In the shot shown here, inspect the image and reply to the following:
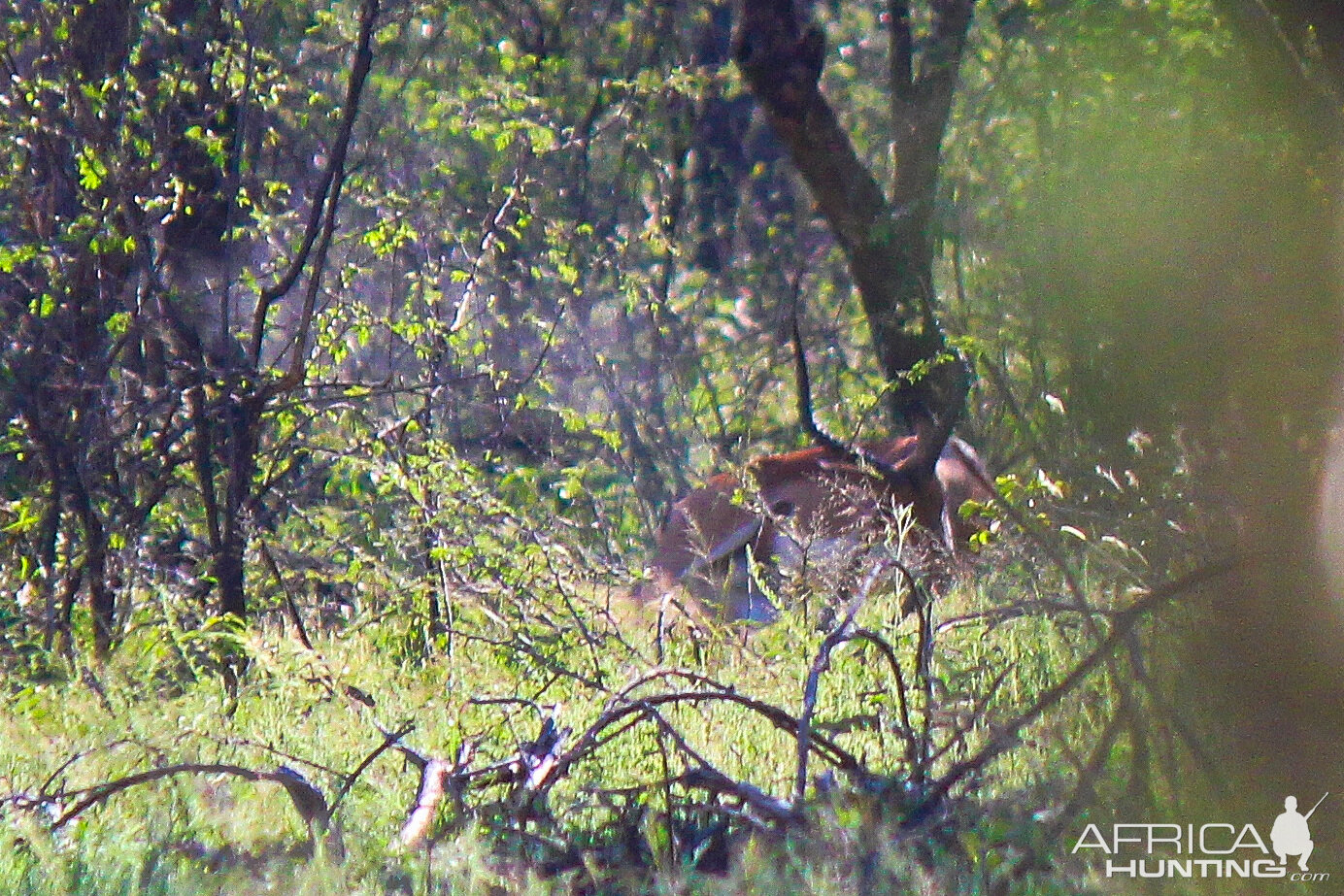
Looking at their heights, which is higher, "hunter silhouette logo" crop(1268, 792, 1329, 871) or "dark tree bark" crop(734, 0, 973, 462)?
"dark tree bark" crop(734, 0, 973, 462)

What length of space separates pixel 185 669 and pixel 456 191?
133 inches

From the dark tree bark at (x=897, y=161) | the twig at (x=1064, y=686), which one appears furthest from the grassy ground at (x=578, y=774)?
the dark tree bark at (x=897, y=161)

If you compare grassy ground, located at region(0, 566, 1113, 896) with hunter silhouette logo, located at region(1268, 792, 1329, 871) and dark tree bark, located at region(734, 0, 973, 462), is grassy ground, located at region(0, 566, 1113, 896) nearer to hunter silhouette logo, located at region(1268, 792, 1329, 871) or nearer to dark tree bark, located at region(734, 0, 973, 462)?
hunter silhouette logo, located at region(1268, 792, 1329, 871)

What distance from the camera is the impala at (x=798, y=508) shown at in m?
6.88

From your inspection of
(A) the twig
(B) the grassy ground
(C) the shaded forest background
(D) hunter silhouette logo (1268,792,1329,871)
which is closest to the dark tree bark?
(C) the shaded forest background

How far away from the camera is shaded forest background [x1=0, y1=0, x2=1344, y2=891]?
13.1 ft

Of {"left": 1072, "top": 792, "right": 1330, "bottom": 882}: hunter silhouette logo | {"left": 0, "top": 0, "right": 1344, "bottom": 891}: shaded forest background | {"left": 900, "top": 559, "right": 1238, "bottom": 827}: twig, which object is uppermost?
{"left": 0, "top": 0, "right": 1344, "bottom": 891}: shaded forest background

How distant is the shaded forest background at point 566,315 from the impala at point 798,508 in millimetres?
295

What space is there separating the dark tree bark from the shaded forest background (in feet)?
0.61

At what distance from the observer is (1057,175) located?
4629 mm

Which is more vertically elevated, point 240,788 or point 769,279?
point 769,279

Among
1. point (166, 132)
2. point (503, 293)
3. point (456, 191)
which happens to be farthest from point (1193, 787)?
point (503, 293)

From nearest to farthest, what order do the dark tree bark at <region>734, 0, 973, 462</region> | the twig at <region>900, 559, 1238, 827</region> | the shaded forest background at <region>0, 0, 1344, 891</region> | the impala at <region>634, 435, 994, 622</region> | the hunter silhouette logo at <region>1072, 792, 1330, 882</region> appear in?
the hunter silhouette logo at <region>1072, 792, 1330, 882</region> → the twig at <region>900, 559, 1238, 827</region> → the shaded forest background at <region>0, 0, 1344, 891</region> → the impala at <region>634, 435, 994, 622</region> → the dark tree bark at <region>734, 0, 973, 462</region>

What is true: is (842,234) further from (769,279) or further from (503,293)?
(769,279)
